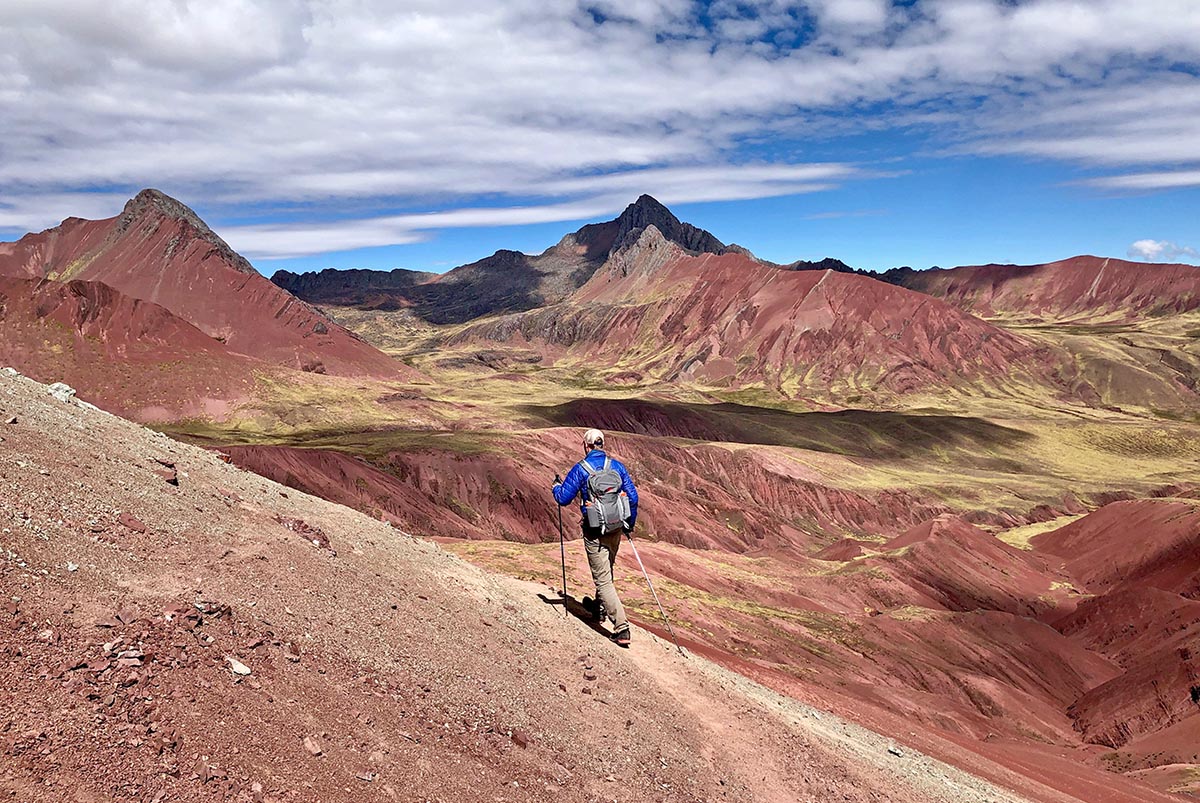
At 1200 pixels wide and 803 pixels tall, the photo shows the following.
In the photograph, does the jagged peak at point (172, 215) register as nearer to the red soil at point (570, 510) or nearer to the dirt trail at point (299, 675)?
the red soil at point (570, 510)

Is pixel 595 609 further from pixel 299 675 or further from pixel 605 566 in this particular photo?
pixel 299 675

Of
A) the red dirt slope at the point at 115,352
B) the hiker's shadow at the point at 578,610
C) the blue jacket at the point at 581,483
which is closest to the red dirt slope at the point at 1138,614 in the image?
the hiker's shadow at the point at 578,610

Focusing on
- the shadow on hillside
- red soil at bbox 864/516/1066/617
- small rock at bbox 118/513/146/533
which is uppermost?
small rock at bbox 118/513/146/533

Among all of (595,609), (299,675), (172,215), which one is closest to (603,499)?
(595,609)

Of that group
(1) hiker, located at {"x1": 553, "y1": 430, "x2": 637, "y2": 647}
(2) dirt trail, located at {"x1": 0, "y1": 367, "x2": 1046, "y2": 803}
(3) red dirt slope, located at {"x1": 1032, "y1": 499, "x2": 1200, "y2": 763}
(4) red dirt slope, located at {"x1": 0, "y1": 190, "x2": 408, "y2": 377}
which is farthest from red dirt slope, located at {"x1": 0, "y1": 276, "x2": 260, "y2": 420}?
(3) red dirt slope, located at {"x1": 1032, "y1": 499, "x2": 1200, "y2": 763}

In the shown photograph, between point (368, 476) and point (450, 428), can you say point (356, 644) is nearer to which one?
point (368, 476)

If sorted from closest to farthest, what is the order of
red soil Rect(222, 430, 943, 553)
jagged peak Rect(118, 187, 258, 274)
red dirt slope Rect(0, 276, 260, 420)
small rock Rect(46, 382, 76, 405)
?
small rock Rect(46, 382, 76, 405), red soil Rect(222, 430, 943, 553), red dirt slope Rect(0, 276, 260, 420), jagged peak Rect(118, 187, 258, 274)

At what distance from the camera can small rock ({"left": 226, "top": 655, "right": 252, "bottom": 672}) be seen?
8.29 metres

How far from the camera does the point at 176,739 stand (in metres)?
6.95

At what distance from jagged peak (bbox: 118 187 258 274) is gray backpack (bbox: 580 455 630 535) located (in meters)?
172

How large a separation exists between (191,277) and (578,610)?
166 m

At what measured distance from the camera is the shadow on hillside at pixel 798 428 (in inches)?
4998

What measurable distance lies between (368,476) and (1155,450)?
144698 millimetres

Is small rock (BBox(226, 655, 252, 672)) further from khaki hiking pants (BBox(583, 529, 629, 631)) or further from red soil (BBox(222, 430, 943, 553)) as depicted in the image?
red soil (BBox(222, 430, 943, 553))
